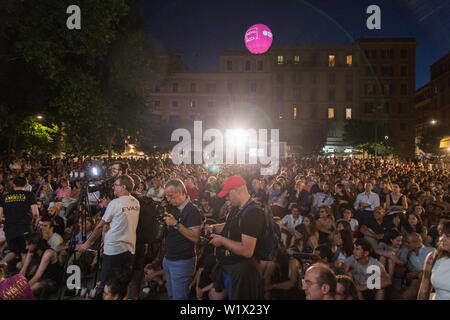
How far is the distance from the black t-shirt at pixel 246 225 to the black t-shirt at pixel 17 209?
4.01 meters

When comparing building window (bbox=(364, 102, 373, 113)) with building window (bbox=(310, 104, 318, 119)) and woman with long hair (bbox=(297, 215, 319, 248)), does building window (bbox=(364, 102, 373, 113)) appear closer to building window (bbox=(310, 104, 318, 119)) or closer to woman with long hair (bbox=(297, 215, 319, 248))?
building window (bbox=(310, 104, 318, 119))

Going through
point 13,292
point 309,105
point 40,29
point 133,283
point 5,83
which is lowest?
point 133,283

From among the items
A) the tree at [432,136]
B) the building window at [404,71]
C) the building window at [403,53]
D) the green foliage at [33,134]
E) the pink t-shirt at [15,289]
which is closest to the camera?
the pink t-shirt at [15,289]

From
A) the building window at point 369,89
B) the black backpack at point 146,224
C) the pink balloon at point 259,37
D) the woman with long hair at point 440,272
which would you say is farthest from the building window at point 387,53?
the black backpack at point 146,224

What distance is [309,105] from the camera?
195 feet

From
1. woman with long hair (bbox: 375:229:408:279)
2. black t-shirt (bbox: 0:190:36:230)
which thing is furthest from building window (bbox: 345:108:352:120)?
black t-shirt (bbox: 0:190:36:230)

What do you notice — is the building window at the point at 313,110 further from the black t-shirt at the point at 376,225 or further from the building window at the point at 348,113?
the black t-shirt at the point at 376,225

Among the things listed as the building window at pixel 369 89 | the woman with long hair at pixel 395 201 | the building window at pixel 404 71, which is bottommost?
the woman with long hair at pixel 395 201

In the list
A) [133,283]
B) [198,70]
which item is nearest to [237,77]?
[198,70]

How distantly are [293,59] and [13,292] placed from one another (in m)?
61.0

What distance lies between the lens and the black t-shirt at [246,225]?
9.62ft

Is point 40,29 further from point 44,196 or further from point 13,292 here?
point 13,292

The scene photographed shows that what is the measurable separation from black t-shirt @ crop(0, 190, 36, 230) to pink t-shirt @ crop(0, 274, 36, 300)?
2414mm
